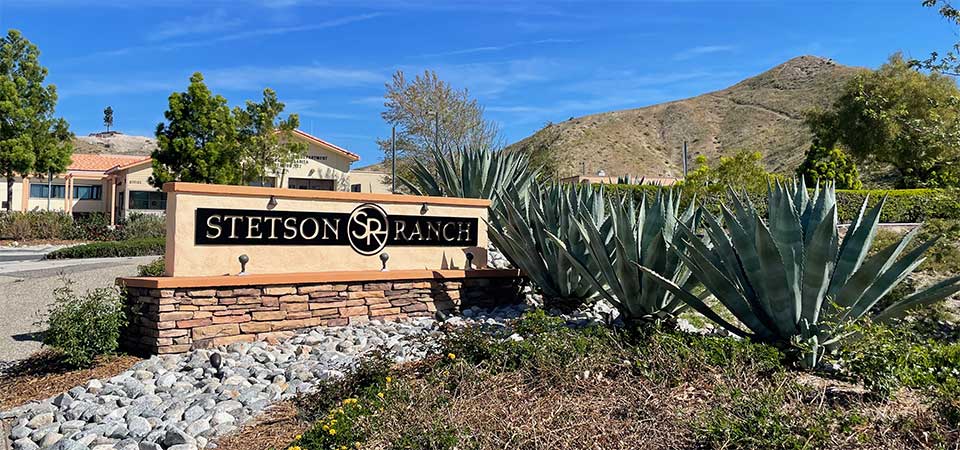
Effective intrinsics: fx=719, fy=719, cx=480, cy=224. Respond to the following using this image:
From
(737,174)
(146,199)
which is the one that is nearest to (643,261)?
(737,174)

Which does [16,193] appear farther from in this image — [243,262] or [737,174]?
[737,174]

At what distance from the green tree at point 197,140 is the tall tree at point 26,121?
5.25 m

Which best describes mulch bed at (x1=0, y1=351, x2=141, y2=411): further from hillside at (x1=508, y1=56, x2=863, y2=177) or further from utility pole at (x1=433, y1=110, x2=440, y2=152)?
hillside at (x1=508, y1=56, x2=863, y2=177)

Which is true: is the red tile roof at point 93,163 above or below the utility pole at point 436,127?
below

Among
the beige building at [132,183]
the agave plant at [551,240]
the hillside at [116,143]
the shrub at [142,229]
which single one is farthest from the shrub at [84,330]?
the hillside at [116,143]

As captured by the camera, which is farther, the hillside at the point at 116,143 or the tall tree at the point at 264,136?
the hillside at the point at 116,143

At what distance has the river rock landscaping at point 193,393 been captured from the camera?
4841 mm

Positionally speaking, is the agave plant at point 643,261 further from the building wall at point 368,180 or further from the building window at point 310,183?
the building wall at point 368,180

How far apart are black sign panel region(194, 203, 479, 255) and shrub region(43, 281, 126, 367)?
3.63 feet

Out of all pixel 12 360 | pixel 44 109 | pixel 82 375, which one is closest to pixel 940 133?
pixel 82 375

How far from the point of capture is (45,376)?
21.4 ft

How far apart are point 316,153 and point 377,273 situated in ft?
94.1

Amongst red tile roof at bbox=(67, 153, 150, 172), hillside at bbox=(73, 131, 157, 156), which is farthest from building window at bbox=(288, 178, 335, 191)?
hillside at bbox=(73, 131, 157, 156)

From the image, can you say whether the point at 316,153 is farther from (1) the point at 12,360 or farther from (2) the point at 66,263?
(1) the point at 12,360
